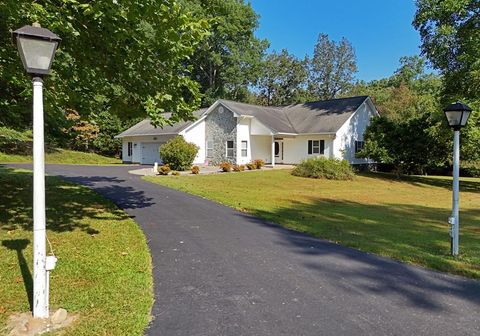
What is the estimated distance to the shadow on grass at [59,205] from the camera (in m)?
8.45

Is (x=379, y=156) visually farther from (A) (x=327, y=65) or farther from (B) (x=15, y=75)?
(A) (x=327, y=65)

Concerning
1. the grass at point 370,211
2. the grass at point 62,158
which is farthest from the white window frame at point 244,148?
the grass at point 62,158

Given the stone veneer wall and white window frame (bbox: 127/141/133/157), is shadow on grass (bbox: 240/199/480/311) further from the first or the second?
white window frame (bbox: 127/141/133/157)

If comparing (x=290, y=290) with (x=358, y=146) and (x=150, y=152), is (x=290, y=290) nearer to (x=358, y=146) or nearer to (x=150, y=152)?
(x=358, y=146)

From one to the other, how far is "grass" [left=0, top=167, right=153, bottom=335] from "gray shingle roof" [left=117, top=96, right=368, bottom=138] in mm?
21158

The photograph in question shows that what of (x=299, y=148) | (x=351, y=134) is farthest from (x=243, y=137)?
(x=351, y=134)

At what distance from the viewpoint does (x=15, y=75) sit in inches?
293

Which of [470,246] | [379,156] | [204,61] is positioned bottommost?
[470,246]

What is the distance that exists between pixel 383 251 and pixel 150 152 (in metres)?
30.9

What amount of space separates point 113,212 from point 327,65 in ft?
168

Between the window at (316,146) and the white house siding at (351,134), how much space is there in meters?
1.11

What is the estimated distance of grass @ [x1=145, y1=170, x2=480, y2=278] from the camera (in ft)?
25.5

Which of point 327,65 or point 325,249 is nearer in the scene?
point 325,249

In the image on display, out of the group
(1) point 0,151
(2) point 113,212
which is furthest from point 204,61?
(2) point 113,212
